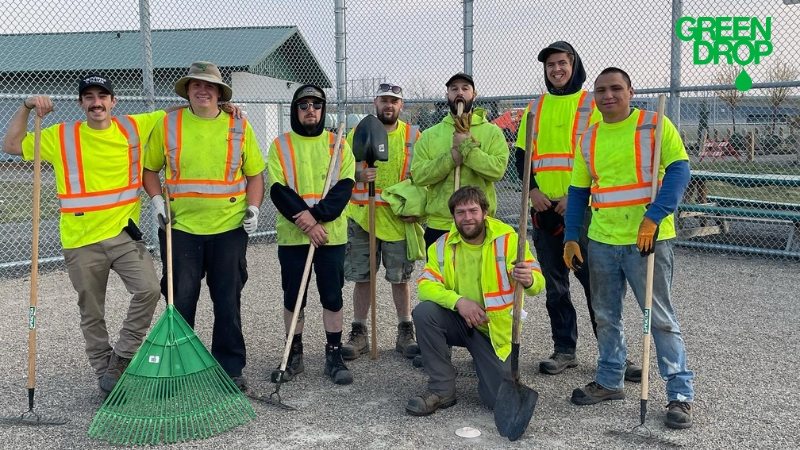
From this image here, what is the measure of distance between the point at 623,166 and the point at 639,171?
0.09 m

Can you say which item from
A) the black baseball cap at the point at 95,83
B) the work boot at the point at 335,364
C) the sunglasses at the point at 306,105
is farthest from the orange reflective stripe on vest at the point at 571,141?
the black baseball cap at the point at 95,83

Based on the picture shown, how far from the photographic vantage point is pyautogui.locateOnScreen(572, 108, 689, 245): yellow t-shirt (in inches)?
151

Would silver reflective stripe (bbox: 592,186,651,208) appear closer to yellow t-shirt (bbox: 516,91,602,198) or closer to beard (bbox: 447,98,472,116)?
yellow t-shirt (bbox: 516,91,602,198)

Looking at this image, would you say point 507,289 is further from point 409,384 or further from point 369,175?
point 369,175

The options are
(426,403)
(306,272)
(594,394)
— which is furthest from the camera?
(306,272)

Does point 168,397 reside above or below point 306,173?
below

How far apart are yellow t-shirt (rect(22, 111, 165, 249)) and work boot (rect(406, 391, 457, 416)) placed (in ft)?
6.89

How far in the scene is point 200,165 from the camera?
4.36 metres

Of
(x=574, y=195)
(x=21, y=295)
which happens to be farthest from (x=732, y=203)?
(x=21, y=295)

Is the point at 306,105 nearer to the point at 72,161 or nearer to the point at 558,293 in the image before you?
the point at 72,161

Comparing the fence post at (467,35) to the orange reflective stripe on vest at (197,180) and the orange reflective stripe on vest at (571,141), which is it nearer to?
the orange reflective stripe on vest at (571,141)

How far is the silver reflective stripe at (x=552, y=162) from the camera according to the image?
468 centimetres

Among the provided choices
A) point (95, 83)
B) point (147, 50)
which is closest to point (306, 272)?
point (95, 83)

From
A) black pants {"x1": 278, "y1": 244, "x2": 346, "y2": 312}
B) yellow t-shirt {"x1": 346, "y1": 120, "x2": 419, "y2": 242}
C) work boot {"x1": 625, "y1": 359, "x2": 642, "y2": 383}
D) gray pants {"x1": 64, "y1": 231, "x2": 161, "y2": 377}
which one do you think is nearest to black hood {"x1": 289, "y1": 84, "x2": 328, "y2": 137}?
yellow t-shirt {"x1": 346, "y1": 120, "x2": 419, "y2": 242}
